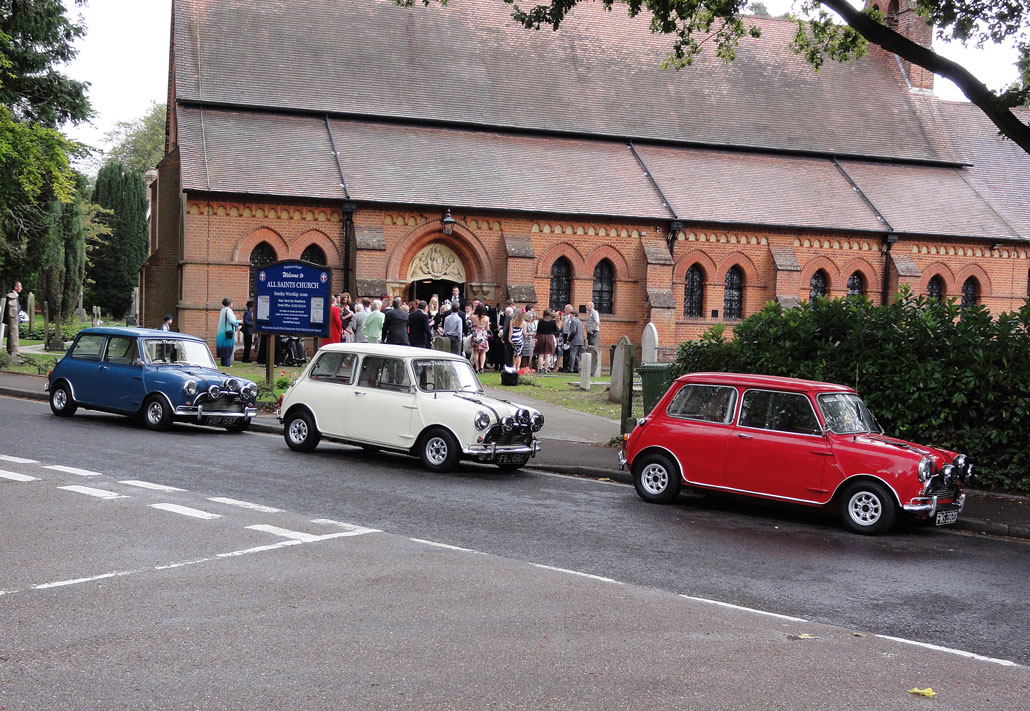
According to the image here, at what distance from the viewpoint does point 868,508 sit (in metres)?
10.1

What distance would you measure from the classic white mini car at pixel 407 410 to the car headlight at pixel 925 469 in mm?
4985

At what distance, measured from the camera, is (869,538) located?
9.90 metres

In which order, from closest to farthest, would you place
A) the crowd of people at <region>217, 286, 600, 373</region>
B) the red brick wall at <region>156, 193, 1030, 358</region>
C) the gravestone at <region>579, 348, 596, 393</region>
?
1. the crowd of people at <region>217, 286, 600, 373</region>
2. the gravestone at <region>579, 348, 596, 393</region>
3. the red brick wall at <region>156, 193, 1030, 358</region>

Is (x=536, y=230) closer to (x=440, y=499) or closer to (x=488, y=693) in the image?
(x=440, y=499)

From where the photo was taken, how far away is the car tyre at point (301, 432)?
1397 cm

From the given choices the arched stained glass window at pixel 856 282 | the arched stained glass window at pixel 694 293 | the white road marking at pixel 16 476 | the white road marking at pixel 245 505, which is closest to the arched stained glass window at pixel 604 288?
the arched stained glass window at pixel 694 293

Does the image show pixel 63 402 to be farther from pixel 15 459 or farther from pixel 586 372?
pixel 586 372

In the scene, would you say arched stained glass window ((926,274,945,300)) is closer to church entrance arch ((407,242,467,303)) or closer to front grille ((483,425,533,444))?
church entrance arch ((407,242,467,303))

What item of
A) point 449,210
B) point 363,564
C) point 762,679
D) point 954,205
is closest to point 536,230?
point 449,210

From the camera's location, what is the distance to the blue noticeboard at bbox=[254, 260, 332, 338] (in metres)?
19.1

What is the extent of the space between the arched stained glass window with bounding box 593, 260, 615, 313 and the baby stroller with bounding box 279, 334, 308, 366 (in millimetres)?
10698

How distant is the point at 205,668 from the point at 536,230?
27.5m

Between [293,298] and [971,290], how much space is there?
1066 inches

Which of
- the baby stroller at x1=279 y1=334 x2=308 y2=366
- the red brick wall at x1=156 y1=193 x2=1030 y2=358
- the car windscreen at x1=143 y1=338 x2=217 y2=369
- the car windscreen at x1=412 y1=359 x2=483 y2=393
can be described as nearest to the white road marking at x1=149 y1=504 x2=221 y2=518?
the car windscreen at x1=412 y1=359 x2=483 y2=393
